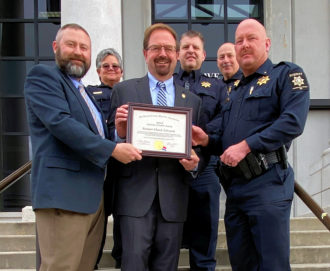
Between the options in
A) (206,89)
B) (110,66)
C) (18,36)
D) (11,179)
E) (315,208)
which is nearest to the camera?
(315,208)

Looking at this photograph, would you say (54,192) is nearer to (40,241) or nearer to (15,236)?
(40,241)

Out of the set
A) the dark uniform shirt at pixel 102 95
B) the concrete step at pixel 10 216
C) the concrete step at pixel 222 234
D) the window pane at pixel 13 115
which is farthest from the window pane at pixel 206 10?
the dark uniform shirt at pixel 102 95

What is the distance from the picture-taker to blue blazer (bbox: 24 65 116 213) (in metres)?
2.88

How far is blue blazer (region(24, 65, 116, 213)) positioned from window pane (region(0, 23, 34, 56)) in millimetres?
6790

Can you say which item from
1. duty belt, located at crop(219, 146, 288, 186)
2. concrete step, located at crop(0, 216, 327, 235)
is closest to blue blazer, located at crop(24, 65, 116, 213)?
duty belt, located at crop(219, 146, 288, 186)

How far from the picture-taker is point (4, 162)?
9.13 m

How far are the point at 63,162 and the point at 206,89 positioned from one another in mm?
1715

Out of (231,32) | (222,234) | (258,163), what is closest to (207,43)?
(231,32)

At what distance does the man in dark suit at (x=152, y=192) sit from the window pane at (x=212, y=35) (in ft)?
19.7

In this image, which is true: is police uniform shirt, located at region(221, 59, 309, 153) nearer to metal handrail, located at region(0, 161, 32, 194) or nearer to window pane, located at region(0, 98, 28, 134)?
metal handrail, located at region(0, 161, 32, 194)

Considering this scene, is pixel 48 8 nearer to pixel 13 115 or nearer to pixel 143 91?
pixel 13 115

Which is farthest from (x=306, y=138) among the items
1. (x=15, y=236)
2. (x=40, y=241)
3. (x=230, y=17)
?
(x=40, y=241)

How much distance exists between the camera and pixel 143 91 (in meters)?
3.39

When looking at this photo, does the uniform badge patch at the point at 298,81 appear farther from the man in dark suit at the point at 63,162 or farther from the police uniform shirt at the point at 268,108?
the man in dark suit at the point at 63,162
